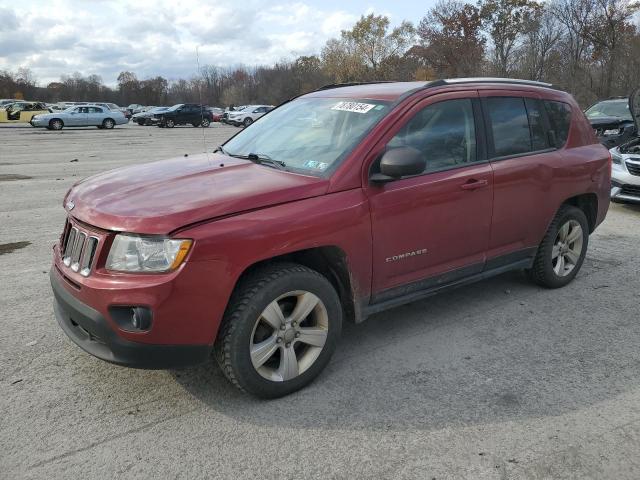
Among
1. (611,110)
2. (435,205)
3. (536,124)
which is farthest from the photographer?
(611,110)

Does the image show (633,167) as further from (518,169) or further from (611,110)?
(611,110)

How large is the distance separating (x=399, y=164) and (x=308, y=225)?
682 mm

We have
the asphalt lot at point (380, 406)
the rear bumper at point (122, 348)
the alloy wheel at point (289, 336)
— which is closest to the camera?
the asphalt lot at point (380, 406)

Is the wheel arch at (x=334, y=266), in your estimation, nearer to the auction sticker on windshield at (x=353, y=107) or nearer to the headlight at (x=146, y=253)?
the headlight at (x=146, y=253)

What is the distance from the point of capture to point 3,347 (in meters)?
3.70

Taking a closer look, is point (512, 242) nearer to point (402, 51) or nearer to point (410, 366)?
point (410, 366)

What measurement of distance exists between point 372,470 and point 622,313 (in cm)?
296

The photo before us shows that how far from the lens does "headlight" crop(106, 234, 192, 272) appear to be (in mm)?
2680

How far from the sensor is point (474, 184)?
3855mm

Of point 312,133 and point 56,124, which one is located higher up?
point 56,124

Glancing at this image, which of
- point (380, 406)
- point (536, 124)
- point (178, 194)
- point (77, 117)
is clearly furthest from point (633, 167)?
point (77, 117)

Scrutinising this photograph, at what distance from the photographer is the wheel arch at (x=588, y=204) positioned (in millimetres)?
5012

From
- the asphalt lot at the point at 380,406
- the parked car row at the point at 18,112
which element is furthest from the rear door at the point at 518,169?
the parked car row at the point at 18,112

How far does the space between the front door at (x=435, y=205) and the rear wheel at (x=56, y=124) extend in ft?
107
